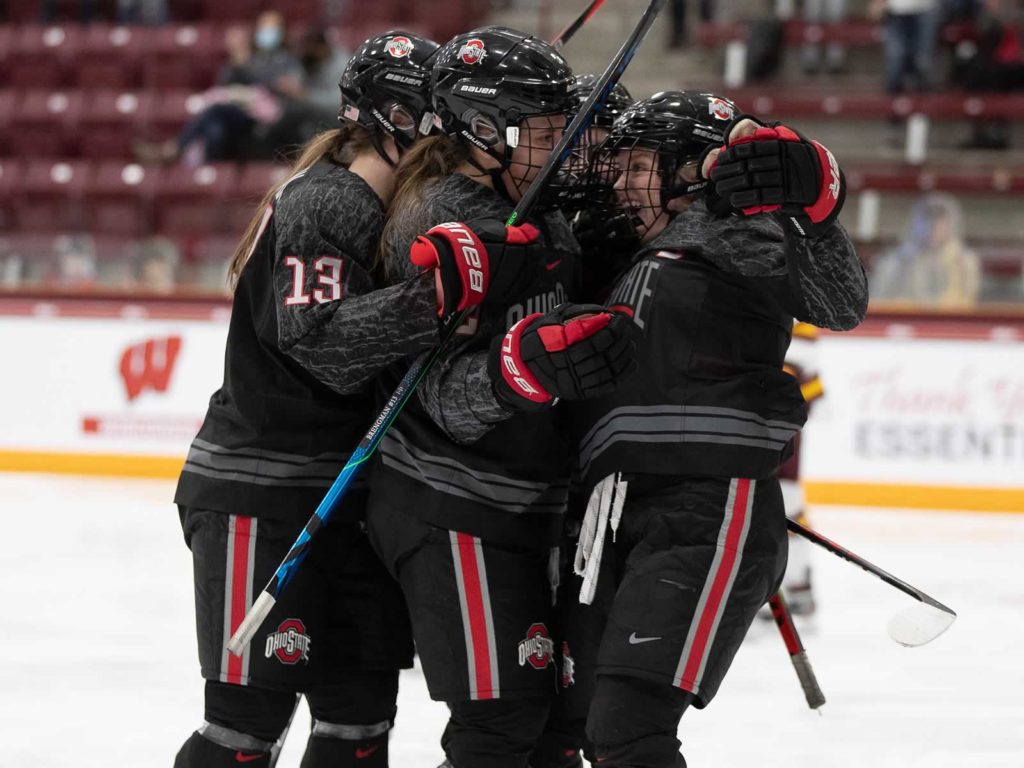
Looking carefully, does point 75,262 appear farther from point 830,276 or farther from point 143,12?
point 830,276

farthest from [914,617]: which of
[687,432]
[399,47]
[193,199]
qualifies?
[193,199]

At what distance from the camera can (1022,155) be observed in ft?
31.2

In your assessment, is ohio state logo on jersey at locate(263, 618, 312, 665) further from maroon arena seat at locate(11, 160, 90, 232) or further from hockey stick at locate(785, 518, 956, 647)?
maroon arena seat at locate(11, 160, 90, 232)

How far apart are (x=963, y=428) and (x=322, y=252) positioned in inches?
194

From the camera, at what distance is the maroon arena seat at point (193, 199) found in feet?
27.6

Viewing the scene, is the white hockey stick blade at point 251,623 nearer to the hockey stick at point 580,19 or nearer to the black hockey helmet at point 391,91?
the black hockey helmet at point 391,91

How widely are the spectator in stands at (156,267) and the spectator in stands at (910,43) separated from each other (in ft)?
16.3

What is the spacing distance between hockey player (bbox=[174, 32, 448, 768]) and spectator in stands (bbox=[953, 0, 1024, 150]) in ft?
25.6

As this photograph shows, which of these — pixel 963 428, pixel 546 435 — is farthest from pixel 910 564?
pixel 546 435

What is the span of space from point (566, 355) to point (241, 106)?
8.02 m

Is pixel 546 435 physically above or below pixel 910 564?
above

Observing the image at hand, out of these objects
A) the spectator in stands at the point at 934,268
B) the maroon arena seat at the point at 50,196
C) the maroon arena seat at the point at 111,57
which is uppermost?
the maroon arena seat at the point at 111,57

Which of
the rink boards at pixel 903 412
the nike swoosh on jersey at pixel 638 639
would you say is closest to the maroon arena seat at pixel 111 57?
the rink boards at pixel 903 412

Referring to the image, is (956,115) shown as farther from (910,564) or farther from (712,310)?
(712,310)
